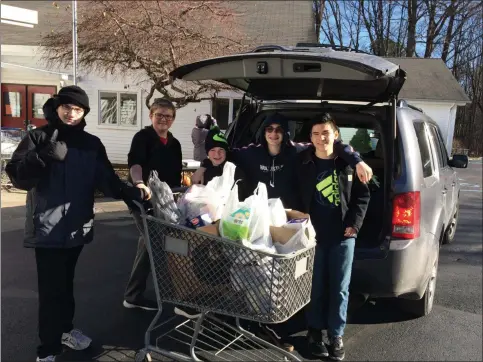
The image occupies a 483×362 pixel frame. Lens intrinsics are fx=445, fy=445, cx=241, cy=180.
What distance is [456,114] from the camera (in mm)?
20578

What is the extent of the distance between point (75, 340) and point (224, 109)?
13002 mm

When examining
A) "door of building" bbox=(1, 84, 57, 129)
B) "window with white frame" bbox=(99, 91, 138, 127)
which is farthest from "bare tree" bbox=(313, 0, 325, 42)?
"door of building" bbox=(1, 84, 57, 129)

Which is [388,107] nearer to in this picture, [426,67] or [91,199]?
[91,199]

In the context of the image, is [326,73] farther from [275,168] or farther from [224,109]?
[224,109]

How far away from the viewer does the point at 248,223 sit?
96.0 inches

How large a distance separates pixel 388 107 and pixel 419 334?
6.21ft

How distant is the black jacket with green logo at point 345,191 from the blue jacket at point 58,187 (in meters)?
1.18

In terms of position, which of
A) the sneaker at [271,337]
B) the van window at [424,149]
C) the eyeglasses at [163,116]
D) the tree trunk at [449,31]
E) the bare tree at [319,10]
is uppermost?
the bare tree at [319,10]

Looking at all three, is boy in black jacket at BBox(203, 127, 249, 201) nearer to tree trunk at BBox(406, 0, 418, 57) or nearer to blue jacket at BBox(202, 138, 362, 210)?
blue jacket at BBox(202, 138, 362, 210)

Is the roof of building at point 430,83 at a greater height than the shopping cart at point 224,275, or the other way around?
the roof of building at point 430,83

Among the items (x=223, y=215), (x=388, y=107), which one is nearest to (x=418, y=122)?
(x=388, y=107)

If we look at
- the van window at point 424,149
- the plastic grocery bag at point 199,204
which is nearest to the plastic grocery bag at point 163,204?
the plastic grocery bag at point 199,204

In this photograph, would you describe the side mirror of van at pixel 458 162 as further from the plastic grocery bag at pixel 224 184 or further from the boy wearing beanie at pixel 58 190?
the boy wearing beanie at pixel 58 190

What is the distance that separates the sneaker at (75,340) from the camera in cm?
325
